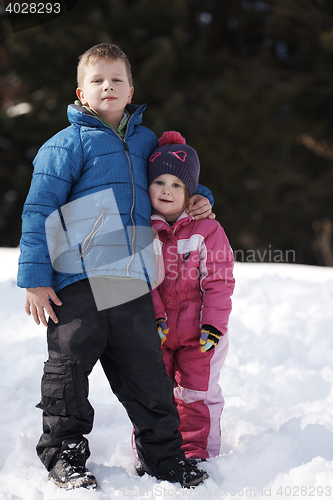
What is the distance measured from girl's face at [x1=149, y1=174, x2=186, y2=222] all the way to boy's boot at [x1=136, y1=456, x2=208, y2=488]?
3.03ft

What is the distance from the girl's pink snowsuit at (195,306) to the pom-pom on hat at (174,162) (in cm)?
15

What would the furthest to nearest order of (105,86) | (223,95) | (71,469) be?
(223,95) < (105,86) < (71,469)

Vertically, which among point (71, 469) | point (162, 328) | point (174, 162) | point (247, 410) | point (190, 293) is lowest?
point (247, 410)

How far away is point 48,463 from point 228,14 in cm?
1122

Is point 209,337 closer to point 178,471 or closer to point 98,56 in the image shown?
point 178,471

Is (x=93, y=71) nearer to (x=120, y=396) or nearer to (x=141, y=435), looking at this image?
(x=120, y=396)

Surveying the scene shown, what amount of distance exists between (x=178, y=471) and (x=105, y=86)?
1.41 metres

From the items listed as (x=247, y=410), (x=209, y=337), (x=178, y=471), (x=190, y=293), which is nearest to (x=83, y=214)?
(x=190, y=293)

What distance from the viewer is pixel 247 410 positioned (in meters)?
2.13

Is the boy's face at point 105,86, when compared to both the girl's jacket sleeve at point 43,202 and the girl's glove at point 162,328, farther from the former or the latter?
the girl's glove at point 162,328

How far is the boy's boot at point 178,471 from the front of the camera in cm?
155

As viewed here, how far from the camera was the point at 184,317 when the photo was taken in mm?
1772

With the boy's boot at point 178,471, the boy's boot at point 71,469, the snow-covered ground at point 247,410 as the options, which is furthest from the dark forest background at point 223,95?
the boy's boot at point 71,469

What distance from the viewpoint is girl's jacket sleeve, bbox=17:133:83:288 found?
151 cm
